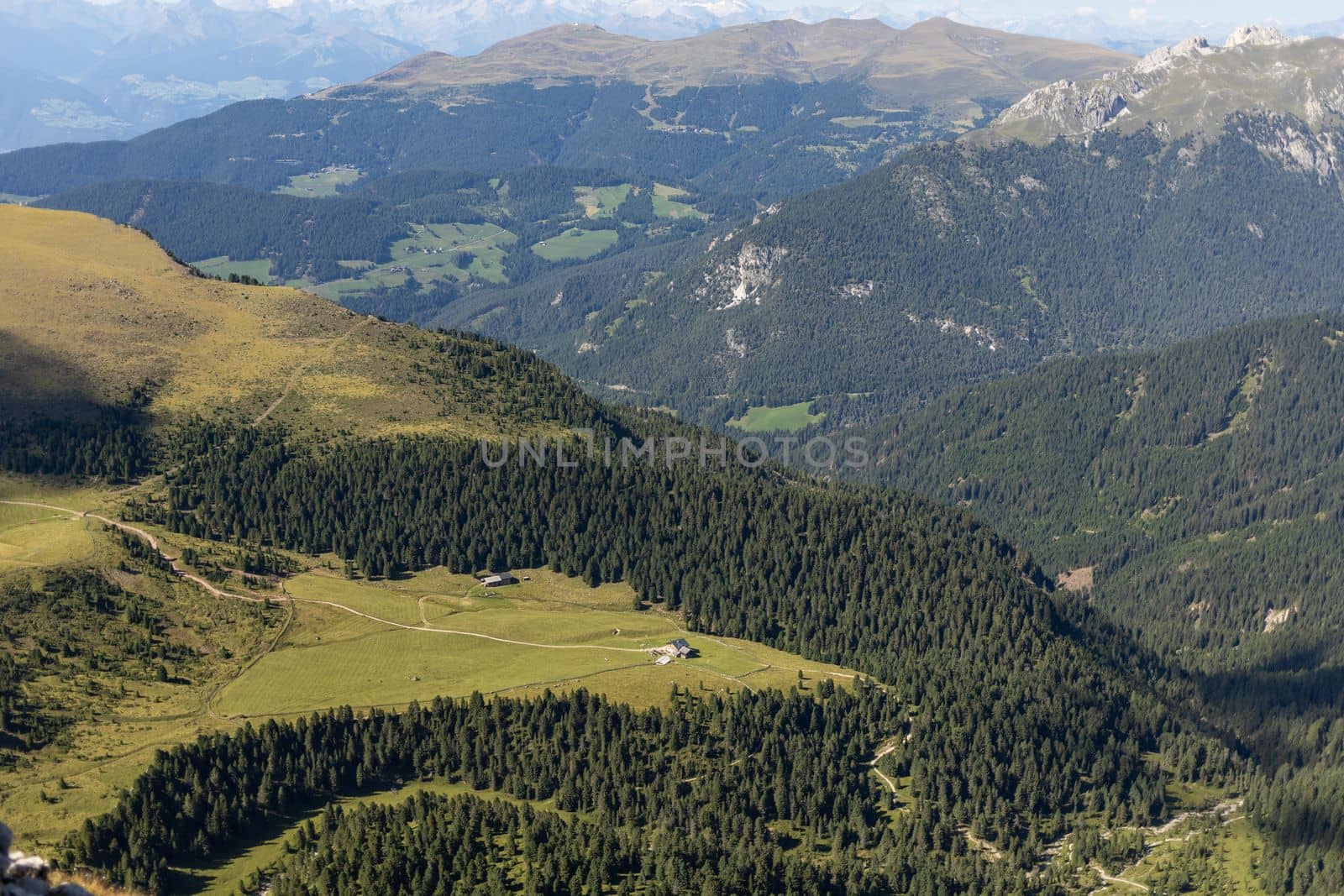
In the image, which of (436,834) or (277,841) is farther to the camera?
(277,841)

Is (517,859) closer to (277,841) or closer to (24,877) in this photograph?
(277,841)

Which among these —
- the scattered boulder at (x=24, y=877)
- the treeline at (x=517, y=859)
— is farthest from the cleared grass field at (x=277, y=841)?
the scattered boulder at (x=24, y=877)

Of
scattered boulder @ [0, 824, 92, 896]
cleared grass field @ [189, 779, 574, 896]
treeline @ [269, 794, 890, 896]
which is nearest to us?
scattered boulder @ [0, 824, 92, 896]

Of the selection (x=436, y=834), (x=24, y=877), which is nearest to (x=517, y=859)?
(x=436, y=834)

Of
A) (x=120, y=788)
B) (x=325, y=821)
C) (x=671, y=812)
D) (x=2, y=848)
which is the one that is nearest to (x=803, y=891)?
(x=671, y=812)

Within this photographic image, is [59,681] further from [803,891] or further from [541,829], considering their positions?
[803,891]

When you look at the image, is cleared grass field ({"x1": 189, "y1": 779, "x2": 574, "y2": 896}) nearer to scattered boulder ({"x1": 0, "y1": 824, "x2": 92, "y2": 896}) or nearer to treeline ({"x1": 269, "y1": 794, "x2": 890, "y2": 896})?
treeline ({"x1": 269, "y1": 794, "x2": 890, "y2": 896})

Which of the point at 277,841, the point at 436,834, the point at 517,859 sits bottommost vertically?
the point at 277,841

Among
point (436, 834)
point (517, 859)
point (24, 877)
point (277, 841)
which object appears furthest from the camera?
point (277, 841)

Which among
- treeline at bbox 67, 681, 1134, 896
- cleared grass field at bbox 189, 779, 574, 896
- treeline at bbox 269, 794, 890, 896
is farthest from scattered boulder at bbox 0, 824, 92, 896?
cleared grass field at bbox 189, 779, 574, 896

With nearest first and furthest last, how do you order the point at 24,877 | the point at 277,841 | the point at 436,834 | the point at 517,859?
1. the point at 24,877
2. the point at 517,859
3. the point at 436,834
4. the point at 277,841

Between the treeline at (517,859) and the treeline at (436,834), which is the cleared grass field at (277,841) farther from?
the treeline at (517,859)
